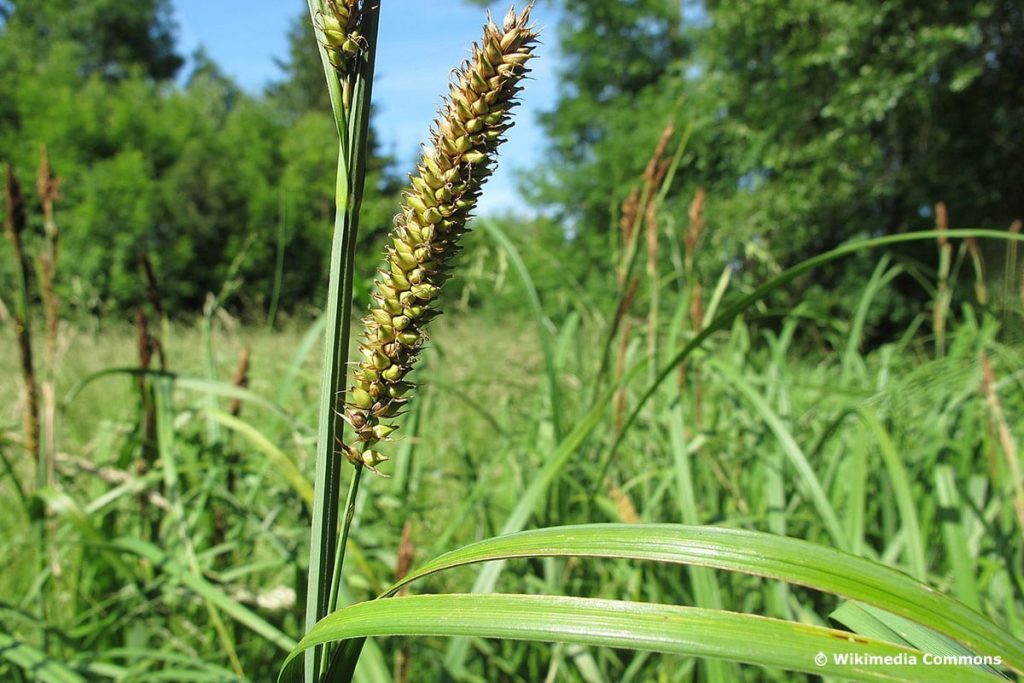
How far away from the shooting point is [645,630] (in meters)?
0.42

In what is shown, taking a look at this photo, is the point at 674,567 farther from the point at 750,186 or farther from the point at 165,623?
the point at 750,186

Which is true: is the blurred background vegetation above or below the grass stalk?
above

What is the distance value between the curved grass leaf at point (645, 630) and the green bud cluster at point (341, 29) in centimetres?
38

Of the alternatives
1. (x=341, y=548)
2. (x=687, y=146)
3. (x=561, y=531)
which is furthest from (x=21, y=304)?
(x=687, y=146)

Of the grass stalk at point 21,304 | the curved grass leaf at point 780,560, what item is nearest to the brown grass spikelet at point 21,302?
the grass stalk at point 21,304

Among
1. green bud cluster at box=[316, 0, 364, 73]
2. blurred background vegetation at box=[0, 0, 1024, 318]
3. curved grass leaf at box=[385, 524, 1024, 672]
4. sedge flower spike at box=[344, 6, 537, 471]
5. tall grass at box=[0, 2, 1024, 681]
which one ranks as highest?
blurred background vegetation at box=[0, 0, 1024, 318]

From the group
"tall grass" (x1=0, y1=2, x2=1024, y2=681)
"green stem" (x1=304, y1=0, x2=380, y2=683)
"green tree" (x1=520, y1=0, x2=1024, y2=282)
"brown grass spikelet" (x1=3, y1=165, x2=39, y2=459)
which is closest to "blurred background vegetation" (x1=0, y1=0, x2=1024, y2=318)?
"green tree" (x1=520, y1=0, x2=1024, y2=282)

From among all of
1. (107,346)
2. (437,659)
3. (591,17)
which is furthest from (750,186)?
(437,659)

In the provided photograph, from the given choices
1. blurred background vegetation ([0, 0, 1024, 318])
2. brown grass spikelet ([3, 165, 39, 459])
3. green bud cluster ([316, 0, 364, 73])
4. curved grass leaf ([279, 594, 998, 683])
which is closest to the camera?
curved grass leaf ([279, 594, 998, 683])

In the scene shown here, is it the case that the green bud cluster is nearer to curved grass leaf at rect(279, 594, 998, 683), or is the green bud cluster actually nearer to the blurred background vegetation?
curved grass leaf at rect(279, 594, 998, 683)

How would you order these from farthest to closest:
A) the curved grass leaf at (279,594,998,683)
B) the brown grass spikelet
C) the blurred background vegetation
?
the blurred background vegetation, the brown grass spikelet, the curved grass leaf at (279,594,998,683)

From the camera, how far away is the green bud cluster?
0.49m

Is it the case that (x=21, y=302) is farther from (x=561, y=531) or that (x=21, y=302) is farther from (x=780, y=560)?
(x=780, y=560)

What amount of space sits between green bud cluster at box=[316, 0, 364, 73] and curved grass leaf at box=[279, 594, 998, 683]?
384 mm
